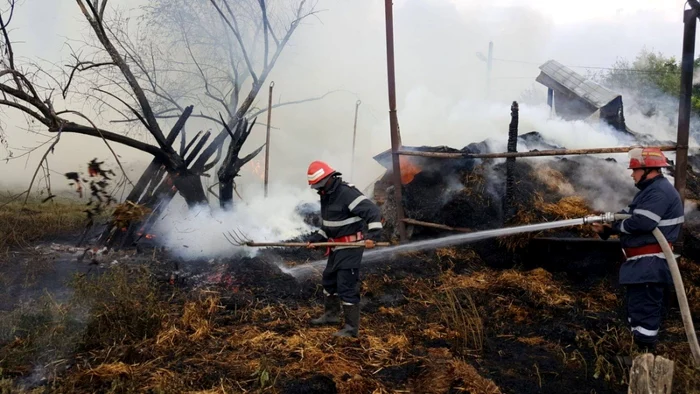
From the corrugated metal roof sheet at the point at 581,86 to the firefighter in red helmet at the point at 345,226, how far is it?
9.35 metres

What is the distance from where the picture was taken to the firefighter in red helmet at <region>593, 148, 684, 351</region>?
4641 millimetres

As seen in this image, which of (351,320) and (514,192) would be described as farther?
(514,192)

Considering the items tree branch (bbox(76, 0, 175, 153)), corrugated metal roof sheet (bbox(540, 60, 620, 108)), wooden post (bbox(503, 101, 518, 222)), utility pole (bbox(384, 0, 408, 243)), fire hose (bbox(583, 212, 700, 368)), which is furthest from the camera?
corrugated metal roof sheet (bbox(540, 60, 620, 108))

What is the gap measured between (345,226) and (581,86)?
10.8m

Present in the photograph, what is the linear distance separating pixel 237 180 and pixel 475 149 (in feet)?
36.2

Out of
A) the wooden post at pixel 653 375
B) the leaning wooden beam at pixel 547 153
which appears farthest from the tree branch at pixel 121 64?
the wooden post at pixel 653 375

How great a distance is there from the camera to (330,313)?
5.82 meters

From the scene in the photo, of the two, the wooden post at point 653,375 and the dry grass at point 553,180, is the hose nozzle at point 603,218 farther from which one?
the dry grass at point 553,180

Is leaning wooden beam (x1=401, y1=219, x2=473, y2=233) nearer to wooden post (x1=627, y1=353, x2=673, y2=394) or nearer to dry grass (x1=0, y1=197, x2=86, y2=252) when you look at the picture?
wooden post (x1=627, y1=353, x2=673, y2=394)

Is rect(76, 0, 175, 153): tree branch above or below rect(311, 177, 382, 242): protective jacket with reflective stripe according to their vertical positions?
above

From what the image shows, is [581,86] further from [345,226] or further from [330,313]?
[330,313]

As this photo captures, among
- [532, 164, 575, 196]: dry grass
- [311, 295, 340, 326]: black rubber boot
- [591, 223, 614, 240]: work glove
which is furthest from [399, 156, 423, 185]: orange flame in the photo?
[591, 223, 614, 240]: work glove

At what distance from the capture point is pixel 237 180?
18109 mm

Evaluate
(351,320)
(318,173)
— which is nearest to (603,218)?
(351,320)
